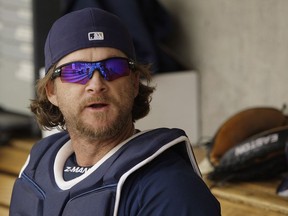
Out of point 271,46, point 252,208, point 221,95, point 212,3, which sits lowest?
point 252,208

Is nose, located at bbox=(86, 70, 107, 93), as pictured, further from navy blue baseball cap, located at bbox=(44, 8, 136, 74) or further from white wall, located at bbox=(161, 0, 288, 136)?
white wall, located at bbox=(161, 0, 288, 136)

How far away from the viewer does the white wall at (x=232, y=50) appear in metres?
2.31

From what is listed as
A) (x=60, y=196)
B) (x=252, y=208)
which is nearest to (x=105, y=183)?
(x=60, y=196)

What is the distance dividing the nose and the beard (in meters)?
0.02

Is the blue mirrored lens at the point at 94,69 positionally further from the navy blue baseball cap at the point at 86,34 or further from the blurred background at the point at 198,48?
the blurred background at the point at 198,48

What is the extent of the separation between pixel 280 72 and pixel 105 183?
1290mm

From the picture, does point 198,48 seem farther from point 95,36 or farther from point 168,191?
point 168,191

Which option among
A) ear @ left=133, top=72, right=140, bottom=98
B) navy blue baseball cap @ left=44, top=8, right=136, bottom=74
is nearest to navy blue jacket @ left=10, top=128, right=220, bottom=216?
ear @ left=133, top=72, right=140, bottom=98

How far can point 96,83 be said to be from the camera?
1220 mm

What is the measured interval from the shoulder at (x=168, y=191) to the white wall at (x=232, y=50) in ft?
4.04

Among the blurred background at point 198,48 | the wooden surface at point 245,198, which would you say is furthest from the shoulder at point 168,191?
the blurred background at point 198,48

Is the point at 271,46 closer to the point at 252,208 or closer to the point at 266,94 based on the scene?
the point at 266,94

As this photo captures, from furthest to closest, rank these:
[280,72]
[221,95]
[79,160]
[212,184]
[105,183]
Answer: [221,95], [280,72], [212,184], [79,160], [105,183]

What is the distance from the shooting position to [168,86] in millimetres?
2424
